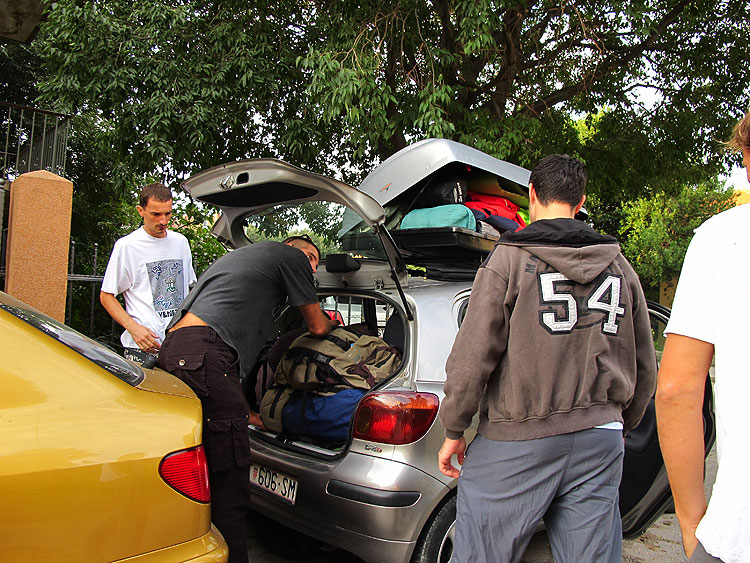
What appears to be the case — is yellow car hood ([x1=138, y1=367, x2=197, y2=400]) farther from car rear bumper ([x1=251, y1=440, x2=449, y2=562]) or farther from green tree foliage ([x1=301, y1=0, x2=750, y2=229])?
green tree foliage ([x1=301, y1=0, x2=750, y2=229])

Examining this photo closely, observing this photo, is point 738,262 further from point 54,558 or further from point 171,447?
point 54,558

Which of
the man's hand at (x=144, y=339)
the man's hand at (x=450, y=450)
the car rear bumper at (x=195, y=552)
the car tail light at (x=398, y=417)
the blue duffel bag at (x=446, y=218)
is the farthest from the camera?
the man's hand at (x=144, y=339)

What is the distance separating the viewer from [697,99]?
8805mm

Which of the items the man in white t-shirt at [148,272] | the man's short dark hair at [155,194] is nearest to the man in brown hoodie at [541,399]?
the man in white t-shirt at [148,272]

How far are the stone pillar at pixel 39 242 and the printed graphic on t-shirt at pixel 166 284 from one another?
83.0 inches

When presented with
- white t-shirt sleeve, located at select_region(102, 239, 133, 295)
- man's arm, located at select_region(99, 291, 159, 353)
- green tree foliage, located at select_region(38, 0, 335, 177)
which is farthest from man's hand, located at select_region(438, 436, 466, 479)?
green tree foliage, located at select_region(38, 0, 335, 177)

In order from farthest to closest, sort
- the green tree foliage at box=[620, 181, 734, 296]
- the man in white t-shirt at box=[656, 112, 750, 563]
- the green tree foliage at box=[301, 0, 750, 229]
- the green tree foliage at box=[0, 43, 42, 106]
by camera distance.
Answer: the green tree foliage at box=[620, 181, 734, 296]
the green tree foliage at box=[0, 43, 42, 106]
the green tree foliage at box=[301, 0, 750, 229]
the man in white t-shirt at box=[656, 112, 750, 563]

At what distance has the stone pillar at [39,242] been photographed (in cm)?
523

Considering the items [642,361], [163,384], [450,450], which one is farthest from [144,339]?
[642,361]

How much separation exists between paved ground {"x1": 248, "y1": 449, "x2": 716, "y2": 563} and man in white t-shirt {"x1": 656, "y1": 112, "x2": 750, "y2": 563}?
2305mm

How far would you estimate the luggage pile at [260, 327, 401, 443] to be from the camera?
2918 millimetres

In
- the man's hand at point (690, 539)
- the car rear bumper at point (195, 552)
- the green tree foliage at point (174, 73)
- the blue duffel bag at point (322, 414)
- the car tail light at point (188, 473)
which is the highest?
the green tree foliage at point (174, 73)

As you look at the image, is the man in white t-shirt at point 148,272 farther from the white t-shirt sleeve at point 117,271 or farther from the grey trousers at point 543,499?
the grey trousers at point 543,499

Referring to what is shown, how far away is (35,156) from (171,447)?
6.23 metres
